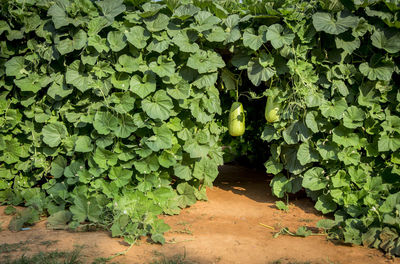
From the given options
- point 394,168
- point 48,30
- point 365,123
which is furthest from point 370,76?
point 48,30

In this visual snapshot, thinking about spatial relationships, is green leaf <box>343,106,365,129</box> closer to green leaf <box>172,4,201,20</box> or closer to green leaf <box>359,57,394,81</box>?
green leaf <box>359,57,394,81</box>

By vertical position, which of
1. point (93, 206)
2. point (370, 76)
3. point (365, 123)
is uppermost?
point (370, 76)

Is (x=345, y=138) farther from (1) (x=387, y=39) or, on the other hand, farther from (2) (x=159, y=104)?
(2) (x=159, y=104)

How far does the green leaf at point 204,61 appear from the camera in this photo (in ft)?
11.4

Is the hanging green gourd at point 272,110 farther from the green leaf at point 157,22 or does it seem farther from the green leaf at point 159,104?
the green leaf at point 157,22

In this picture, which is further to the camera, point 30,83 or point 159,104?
point 30,83

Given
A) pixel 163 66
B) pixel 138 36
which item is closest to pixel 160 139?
pixel 163 66

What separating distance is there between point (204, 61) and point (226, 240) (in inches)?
67.8

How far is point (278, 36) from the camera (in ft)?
11.5

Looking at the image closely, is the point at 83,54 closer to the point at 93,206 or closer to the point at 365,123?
the point at 93,206

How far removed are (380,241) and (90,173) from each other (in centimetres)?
272

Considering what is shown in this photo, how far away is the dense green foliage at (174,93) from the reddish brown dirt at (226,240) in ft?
0.75

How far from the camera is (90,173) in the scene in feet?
11.8

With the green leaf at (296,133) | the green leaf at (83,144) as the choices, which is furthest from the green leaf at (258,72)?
the green leaf at (83,144)
